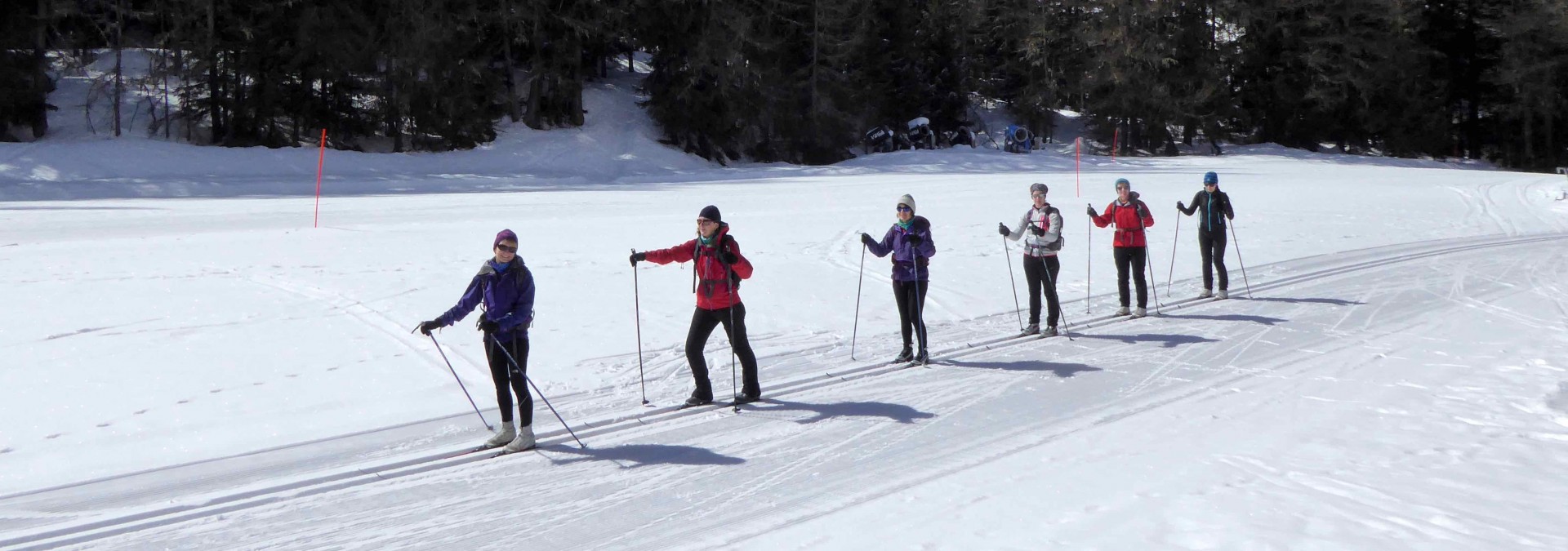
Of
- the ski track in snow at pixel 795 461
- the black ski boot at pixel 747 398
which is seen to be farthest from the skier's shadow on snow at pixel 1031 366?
the black ski boot at pixel 747 398

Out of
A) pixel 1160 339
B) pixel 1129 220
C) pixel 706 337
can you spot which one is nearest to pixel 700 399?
pixel 706 337

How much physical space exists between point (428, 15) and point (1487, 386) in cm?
3128

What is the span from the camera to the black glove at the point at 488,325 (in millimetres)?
6910

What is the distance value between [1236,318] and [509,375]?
8.23 m

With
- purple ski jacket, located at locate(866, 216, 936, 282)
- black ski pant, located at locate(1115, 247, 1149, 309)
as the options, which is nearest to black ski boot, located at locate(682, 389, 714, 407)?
purple ski jacket, located at locate(866, 216, 936, 282)

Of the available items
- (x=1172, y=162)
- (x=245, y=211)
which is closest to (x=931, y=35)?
(x=1172, y=162)

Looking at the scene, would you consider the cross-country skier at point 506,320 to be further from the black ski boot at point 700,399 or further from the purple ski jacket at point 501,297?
the black ski boot at point 700,399

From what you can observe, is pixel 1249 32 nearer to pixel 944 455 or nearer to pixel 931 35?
pixel 931 35

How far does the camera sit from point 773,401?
8555 mm

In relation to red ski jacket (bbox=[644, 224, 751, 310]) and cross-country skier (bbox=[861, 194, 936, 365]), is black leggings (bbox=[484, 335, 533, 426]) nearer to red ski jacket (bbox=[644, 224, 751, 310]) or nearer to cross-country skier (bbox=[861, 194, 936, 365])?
red ski jacket (bbox=[644, 224, 751, 310])

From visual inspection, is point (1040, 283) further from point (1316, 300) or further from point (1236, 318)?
point (1316, 300)

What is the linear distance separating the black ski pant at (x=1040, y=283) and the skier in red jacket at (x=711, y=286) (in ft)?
13.0

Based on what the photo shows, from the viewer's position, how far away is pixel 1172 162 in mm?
42000

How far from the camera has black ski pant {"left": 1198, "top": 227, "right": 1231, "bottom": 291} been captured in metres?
13.9
